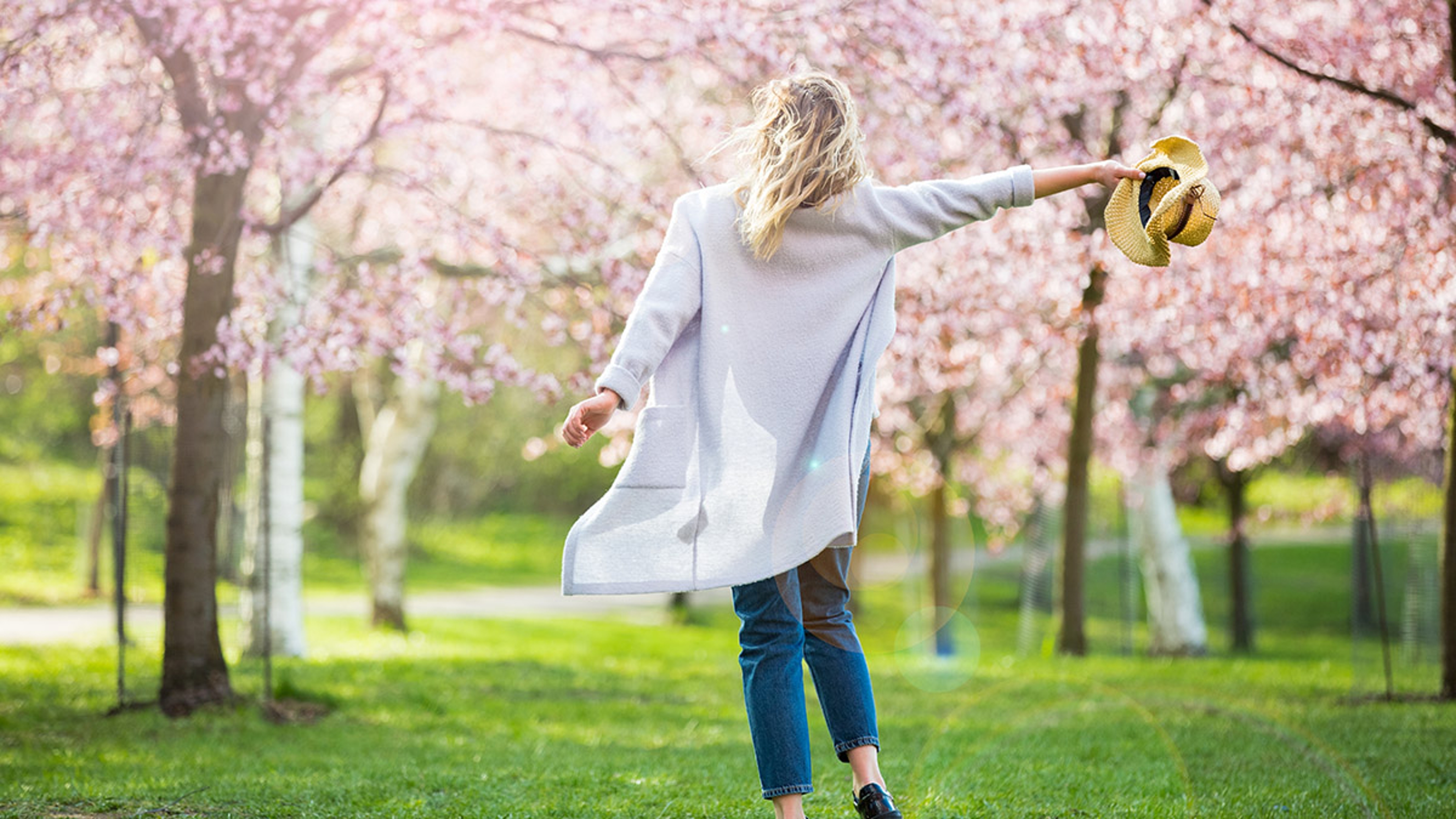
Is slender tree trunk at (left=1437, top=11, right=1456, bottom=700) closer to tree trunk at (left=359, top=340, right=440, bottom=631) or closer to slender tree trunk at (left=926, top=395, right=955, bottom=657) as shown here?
slender tree trunk at (left=926, top=395, right=955, bottom=657)

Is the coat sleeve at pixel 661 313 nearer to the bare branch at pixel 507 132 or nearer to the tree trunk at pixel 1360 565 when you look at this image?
the bare branch at pixel 507 132

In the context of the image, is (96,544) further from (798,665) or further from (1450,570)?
(798,665)

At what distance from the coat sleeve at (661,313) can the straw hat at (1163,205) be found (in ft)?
3.91

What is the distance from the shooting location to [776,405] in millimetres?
3082

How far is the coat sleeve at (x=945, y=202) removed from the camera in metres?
3.15

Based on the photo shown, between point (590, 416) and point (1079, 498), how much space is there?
8503 millimetres

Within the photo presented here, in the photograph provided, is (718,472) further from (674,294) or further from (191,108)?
(191,108)

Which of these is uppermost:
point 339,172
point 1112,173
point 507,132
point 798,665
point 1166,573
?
point 507,132

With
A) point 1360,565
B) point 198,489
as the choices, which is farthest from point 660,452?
point 1360,565

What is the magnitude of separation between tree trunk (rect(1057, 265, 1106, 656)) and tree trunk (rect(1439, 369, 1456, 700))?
322 cm

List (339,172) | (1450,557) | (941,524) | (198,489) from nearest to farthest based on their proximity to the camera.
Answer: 1. (339,172)
2. (198,489)
3. (1450,557)
4. (941,524)

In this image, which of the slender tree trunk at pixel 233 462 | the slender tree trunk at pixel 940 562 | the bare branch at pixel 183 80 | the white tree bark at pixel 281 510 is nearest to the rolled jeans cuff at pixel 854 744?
the bare branch at pixel 183 80

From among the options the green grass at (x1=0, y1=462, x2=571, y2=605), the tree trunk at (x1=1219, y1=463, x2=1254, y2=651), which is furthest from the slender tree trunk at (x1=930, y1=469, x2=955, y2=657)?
the green grass at (x1=0, y1=462, x2=571, y2=605)

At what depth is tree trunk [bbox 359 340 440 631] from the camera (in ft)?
45.0
